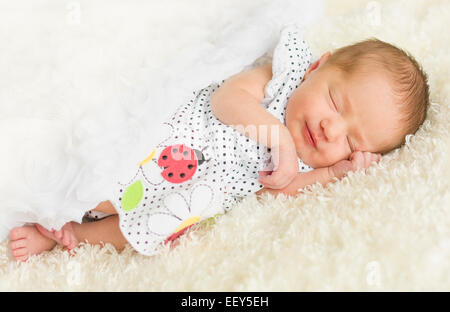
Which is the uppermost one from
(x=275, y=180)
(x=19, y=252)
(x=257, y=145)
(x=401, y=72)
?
(x=401, y=72)

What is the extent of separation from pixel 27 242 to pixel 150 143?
1.31 feet

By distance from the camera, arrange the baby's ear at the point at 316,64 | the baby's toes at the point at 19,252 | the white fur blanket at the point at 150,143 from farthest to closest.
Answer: the baby's ear at the point at 316,64 → the baby's toes at the point at 19,252 → the white fur blanket at the point at 150,143

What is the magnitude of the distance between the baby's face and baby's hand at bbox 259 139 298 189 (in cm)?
7

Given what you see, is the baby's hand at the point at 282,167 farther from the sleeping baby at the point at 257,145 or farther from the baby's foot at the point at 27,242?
the baby's foot at the point at 27,242

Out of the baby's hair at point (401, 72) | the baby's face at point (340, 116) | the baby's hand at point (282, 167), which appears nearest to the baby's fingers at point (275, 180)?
the baby's hand at point (282, 167)

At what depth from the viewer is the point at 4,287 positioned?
1.04 meters

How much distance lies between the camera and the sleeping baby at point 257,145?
3.86 feet

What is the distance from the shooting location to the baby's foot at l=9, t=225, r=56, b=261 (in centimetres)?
114

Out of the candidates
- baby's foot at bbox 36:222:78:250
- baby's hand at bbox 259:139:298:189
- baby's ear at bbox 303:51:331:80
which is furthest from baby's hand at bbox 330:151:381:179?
baby's foot at bbox 36:222:78:250

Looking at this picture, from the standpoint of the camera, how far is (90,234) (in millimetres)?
1194

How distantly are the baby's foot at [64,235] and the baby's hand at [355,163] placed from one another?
2.32 feet

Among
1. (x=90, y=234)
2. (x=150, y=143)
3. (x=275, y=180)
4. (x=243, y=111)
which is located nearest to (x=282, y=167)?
(x=275, y=180)

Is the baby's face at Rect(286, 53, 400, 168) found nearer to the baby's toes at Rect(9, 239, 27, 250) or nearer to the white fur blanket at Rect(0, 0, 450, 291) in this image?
the white fur blanket at Rect(0, 0, 450, 291)

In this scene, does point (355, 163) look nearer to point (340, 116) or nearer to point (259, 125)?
point (340, 116)
